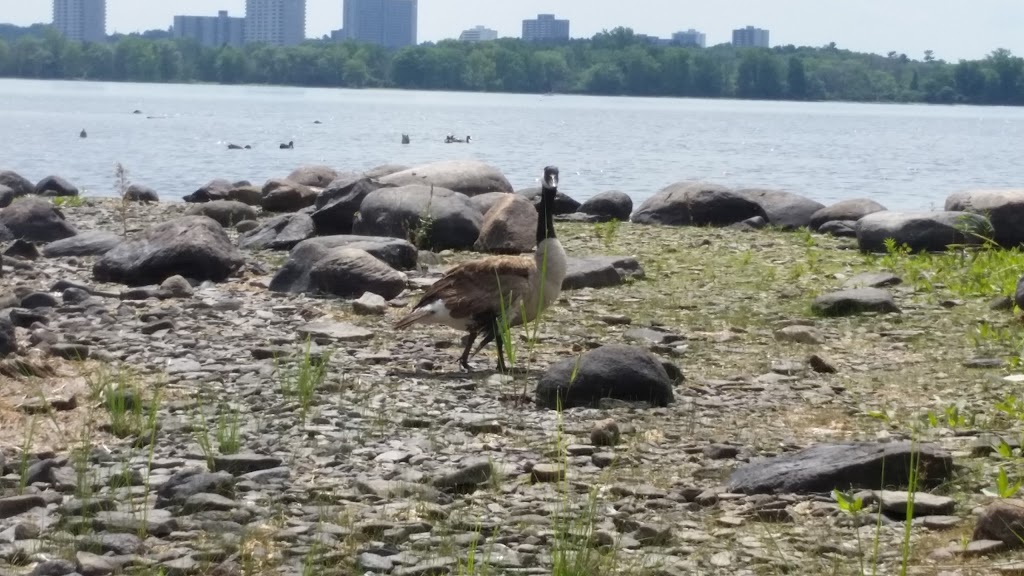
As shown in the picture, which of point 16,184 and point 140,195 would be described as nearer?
point 140,195

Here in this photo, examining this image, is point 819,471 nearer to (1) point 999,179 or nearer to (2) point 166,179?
(2) point 166,179

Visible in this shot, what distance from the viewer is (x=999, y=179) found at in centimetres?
3638

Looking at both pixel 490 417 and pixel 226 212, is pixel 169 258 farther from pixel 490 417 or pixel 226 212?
pixel 490 417

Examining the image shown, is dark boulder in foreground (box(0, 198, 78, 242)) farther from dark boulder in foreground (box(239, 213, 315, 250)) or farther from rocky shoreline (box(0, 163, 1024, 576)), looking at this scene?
dark boulder in foreground (box(239, 213, 315, 250))

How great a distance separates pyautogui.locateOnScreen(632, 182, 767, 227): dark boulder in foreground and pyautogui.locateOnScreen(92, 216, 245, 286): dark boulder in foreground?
7.55m

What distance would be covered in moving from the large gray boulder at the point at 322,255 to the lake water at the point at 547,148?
1420 centimetres

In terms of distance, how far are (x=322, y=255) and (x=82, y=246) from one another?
3.84m

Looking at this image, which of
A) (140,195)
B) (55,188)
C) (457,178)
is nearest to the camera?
(457,178)

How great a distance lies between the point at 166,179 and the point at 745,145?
2593 cm

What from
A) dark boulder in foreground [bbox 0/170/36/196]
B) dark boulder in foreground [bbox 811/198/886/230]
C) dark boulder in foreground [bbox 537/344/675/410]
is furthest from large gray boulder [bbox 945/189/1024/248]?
dark boulder in foreground [bbox 0/170/36/196]

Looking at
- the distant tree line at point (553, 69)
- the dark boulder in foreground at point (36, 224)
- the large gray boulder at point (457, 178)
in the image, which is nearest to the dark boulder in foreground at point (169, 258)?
the dark boulder in foreground at point (36, 224)

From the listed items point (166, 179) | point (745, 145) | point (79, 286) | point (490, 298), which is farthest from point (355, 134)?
point (490, 298)

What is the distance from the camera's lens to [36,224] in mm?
16438

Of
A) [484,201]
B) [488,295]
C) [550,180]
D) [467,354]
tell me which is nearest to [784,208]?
[484,201]
